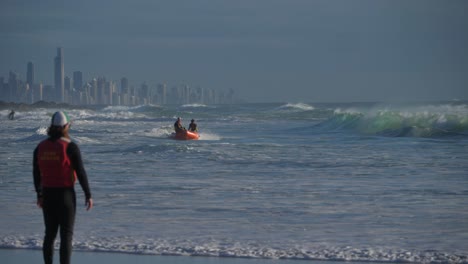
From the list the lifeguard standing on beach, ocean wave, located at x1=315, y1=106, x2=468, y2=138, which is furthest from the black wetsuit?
ocean wave, located at x1=315, y1=106, x2=468, y2=138

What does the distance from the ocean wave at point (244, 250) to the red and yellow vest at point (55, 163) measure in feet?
7.68

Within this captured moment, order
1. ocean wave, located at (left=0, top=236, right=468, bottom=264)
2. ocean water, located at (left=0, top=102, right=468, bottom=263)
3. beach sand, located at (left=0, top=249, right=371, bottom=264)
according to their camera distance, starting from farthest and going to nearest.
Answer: ocean water, located at (left=0, top=102, right=468, bottom=263), ocean wave, located at (left=0, top=236, right=468, bottom=264), beach sand, located at (left=0, top=249, right=371, bottom=264)

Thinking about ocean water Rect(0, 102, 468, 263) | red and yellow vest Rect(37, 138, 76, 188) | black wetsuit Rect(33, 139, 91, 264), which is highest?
red and yellow vest Rect(37, 138, 76, 188)

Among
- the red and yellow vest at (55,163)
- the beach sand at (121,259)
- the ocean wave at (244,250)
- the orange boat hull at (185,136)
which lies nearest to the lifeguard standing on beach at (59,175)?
the red and yellow vest at (55,163)

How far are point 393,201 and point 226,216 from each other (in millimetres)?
3218

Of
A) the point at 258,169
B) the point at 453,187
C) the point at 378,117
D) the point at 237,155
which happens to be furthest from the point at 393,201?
the point at 378,117

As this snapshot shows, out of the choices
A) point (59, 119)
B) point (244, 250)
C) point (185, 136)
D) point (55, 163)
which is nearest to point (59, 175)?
point (55, 163)

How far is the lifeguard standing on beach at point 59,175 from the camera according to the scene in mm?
6496

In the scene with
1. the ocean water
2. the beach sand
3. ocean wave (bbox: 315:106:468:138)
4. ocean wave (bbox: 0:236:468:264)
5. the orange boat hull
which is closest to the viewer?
the beach sand

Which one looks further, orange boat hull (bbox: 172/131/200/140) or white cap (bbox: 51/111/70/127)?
orange boat hull (bbox: 172/131/200/140)

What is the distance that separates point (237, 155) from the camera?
2470 centimetres

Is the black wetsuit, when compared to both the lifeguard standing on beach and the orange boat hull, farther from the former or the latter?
the orange boat hull

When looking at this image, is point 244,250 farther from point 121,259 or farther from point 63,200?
point 63,200

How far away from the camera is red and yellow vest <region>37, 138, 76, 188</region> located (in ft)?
21.3
